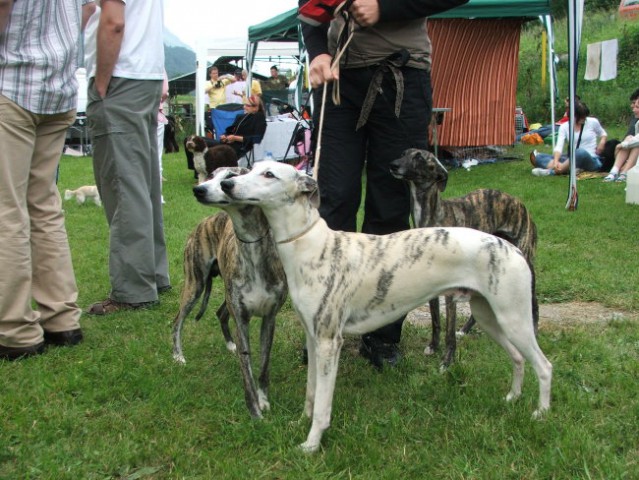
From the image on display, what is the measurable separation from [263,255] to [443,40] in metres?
11.2

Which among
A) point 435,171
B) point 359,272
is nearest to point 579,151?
point 435,171

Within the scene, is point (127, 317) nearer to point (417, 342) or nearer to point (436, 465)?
point (417, 342)

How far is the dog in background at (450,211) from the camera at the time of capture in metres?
4.05

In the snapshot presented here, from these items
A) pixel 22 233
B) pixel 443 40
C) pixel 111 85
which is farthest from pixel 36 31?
pixel 443 40

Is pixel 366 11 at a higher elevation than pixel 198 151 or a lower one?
higher

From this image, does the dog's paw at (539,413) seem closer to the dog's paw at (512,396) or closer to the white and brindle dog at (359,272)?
the white and brindle dog at (359,272)

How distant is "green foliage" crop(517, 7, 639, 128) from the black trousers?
63.0 ft

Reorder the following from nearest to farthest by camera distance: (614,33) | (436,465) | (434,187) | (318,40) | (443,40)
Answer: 1. (436,465)
2. (318,40)
3. (434,187)
4. (443,40)
5. (614,33)

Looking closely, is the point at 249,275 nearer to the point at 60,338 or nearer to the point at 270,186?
the point at 270,186

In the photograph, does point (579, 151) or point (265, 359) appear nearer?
point (265, 359)

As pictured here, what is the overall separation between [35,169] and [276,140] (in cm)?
1110

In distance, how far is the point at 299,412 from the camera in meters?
3.46

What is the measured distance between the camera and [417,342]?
14.9ft

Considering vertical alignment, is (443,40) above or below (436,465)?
above
